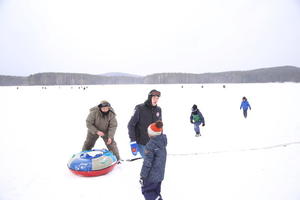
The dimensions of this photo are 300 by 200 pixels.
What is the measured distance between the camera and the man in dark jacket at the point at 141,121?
12.1 feet

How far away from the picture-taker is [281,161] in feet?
15.6

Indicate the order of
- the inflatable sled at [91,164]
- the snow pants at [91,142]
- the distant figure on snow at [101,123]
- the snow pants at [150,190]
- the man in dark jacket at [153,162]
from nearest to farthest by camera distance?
1. the man in dark jacket at [153,162]
2. the snow pants at [150,190]
3. the inflatable sled at [91,164]
4. the distant figure on snow at [101,123]
5. the snow pants at [91,142]

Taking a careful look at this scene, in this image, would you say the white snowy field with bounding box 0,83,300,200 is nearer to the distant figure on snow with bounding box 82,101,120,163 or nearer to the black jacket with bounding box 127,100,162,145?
the distant figure on snow with bounding box 82,101,120,163

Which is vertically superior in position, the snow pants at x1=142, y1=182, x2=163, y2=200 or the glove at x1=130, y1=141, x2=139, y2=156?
the glove at x1=130, y1=141, x2=139, y2=156

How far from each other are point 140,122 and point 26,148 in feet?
16.8

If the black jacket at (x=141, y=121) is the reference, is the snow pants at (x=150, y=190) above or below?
below

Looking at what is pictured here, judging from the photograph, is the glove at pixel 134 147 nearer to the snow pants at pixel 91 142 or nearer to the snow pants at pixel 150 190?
the snow pants at pixel 150 190

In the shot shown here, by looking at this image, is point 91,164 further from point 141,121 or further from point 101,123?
point 141,121

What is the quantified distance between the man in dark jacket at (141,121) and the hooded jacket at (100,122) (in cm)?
115

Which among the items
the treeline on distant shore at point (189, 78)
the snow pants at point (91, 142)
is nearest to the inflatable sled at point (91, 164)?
the snow pants at point (91, 142)

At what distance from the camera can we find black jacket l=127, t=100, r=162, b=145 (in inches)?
146

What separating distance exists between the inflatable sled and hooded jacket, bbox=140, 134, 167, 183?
1899 mm

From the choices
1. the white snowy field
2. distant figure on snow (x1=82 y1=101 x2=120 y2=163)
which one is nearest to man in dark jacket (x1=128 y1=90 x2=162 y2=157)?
the white snowy field

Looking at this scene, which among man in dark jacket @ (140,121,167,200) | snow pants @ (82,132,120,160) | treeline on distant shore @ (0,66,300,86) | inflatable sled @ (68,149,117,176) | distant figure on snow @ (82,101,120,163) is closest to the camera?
man in dark jacket @ (140,121,167,200)
